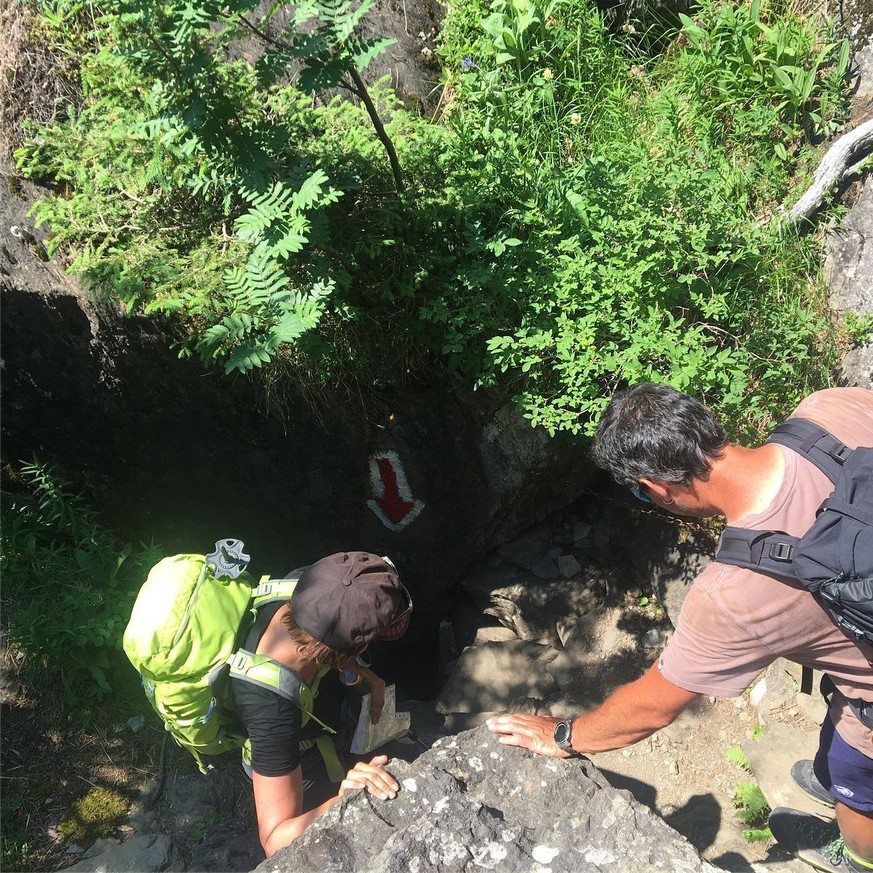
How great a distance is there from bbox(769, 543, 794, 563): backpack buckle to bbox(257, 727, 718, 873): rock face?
40.2 inches

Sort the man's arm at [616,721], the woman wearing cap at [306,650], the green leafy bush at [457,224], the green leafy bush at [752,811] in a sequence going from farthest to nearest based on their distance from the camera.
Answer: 1. the green leafy bush at [752,811]
2. the green leafy bush at [457,224]
3. the woman wearing cap at [306,650]
4. the man's arm at [616,721]

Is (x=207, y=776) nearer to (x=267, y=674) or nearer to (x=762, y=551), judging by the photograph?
(x=267, y=674)

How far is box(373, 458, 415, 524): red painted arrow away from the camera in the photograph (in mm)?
4457

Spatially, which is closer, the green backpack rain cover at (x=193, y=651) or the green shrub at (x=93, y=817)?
the green backpack rain cover at (x=193, y=651)

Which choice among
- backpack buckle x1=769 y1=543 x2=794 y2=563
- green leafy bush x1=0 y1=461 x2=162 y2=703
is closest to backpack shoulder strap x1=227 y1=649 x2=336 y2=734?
backpack buckle x1=769 y1=543 x2=794 y2=563

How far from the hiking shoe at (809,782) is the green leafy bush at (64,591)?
12.1 feet

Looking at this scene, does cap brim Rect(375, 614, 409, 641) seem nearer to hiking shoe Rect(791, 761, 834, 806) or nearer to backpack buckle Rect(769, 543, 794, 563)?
backpack buckle Rect(769, 543, 794, 563)

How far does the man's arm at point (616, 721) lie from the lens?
219 cm

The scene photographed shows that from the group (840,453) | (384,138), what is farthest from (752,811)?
(384,138)

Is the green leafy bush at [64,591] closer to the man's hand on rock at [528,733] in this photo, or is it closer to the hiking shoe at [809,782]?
the man's hand on rock at [528,733]

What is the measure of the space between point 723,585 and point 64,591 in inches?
144

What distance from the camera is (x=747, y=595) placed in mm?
1955

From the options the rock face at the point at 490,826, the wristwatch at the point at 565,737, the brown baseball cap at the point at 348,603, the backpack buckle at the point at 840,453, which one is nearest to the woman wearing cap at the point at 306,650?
the brown baseball cap at the point at 348,603

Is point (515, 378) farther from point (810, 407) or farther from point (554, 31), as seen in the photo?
point (554, 31)
